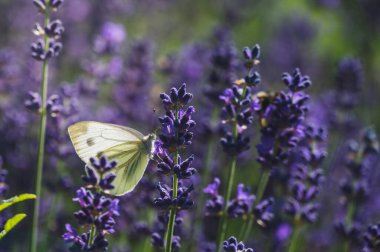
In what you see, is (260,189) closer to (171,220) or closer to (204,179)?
(171,220)

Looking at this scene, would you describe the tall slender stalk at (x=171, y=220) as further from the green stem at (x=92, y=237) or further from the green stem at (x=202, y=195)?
the green stem at (x=202, y=195)

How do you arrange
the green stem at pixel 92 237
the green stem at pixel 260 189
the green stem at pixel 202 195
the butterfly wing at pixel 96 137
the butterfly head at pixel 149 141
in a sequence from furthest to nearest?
the green stem at pixel 202 195
the green stem at pixel 260 189
the butterfly head at pixel 149 141
the butterfly wing at pixel 96 137
the green stem at pixel 92 237

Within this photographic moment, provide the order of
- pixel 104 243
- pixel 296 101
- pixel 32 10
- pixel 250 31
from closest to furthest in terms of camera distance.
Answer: pixel 104 243
pixel 296 101
pixel 32 10
pixel 250 31

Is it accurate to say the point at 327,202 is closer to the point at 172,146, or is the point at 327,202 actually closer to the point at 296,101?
the point at 296,101

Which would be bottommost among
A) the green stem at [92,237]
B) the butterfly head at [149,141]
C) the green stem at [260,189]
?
the green stem at [92,237]

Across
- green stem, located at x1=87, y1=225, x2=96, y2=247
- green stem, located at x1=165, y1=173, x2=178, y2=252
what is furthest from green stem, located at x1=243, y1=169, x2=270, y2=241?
green stem, located at x1=87, y1=225, x2=96, y2=247

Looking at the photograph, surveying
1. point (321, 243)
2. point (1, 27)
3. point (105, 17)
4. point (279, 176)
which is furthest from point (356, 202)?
point (1, 27)

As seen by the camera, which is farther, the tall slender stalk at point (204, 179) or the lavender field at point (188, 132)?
the tall slender stalk at point (204, 179)

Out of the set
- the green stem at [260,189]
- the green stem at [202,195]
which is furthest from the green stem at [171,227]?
the green stem at [202,195]
